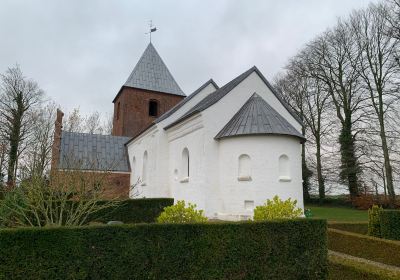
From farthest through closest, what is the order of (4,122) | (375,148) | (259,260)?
(4,122)
(375,148)
(259,260)

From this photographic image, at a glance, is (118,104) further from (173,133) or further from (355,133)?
(355,133)

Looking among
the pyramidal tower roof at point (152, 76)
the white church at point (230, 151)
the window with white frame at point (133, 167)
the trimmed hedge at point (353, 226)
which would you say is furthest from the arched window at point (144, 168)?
the trimmed hedge at point (353, 226)

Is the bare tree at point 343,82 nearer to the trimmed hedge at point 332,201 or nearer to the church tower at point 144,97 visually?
the trimmed hedge at point 332,201

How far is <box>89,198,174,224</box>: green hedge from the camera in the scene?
1156 cm

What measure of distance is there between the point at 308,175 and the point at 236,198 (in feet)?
59.3

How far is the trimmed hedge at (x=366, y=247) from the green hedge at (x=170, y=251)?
9.38 feet

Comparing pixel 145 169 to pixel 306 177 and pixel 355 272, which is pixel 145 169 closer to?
pixel 355 272

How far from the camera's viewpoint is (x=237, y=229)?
5602 mm

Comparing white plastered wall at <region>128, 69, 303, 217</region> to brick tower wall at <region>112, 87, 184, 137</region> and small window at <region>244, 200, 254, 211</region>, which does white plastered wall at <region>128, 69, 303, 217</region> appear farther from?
brick tower wall at <region>112, 87, 184, 137</region>

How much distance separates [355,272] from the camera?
5.45 metres

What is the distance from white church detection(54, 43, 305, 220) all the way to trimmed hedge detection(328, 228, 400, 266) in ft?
9.98

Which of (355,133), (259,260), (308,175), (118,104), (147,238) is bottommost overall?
(259,260)

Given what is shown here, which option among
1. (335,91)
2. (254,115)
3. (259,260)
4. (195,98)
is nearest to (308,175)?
(335,91)

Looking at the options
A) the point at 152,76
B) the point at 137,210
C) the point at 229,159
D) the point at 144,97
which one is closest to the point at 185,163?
the point at 229,159
